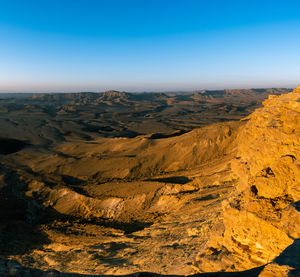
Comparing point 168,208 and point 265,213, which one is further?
point 168,208

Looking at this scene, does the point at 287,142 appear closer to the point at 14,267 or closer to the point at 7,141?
the point at 14,267

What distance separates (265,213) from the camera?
378cm

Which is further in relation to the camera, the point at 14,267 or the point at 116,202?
the point at 116,202

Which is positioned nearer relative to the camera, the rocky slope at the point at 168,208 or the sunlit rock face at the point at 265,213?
the sunlit rock face at the point at 265,213

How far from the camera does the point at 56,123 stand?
43.1m

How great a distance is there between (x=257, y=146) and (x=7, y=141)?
107 ft

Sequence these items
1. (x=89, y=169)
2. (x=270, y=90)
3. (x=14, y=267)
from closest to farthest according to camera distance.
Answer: (x=14, y=267) → (x=89, y=169) → (x=270, y=90)

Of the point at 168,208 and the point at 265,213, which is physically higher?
the point at 265,213

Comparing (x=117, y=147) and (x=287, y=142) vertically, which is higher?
(x=287, y=142)

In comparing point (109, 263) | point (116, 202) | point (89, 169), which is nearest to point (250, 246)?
point (109, 263)

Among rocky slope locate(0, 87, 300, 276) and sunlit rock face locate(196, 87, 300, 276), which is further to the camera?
rocky slope locate(0, 87, 300, 276)

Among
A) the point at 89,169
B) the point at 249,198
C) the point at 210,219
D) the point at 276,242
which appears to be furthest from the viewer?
the point at 89,169

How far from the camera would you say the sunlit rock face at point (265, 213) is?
3.42 m

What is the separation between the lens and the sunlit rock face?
342 centimetres
